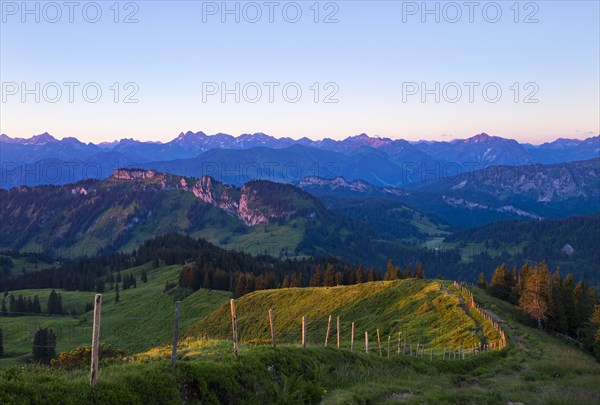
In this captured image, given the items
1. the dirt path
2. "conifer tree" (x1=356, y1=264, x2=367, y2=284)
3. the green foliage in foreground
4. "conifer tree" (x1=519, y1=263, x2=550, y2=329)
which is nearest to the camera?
the green foliage in foreground

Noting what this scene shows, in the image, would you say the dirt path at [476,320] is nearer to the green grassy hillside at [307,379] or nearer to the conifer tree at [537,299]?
the green grassy hillside at [307,379]

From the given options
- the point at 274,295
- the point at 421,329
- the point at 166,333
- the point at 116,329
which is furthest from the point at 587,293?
the point at 116,329

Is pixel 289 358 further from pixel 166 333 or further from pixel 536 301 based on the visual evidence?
pixel 166 333

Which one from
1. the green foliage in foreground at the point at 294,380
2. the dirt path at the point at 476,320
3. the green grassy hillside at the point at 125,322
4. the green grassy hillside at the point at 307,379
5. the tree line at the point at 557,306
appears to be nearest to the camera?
the green foliage in foreground at the point at 294,380

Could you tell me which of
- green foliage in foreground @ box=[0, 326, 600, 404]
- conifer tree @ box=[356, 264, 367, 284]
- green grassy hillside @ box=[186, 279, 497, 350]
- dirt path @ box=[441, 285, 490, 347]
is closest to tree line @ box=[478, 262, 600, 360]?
dirt path @ box=[441, 285, 490, 347]

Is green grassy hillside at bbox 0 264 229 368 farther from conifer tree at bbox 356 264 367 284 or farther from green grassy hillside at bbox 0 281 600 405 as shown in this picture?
green grassy hillside at bbox 0 281 600 405

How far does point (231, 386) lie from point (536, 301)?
69049 mm

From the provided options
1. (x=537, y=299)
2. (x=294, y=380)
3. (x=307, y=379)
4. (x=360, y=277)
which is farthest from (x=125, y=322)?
(x=294, y=380)

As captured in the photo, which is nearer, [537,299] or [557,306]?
[537,299]

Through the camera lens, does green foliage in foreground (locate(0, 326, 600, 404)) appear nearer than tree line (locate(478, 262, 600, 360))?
Yes

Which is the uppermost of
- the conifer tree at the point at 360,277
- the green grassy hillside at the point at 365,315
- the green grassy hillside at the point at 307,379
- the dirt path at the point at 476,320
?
the green grassy hillside at the point at 307,379

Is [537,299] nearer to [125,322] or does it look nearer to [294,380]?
[294,380]

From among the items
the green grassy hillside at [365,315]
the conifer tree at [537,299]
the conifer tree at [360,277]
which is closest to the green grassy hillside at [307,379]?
the green grassy hillside at [365,315]

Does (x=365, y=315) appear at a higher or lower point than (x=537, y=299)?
lower
